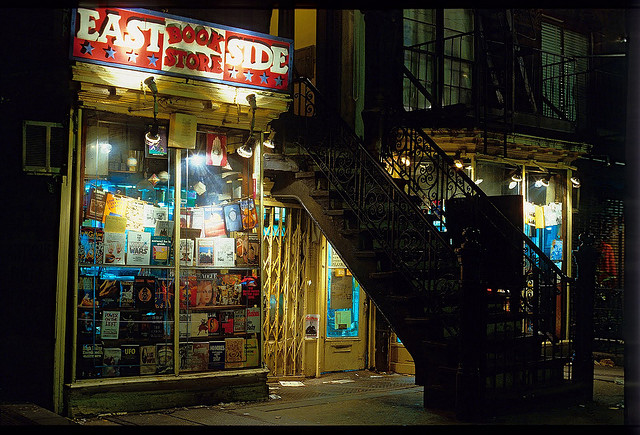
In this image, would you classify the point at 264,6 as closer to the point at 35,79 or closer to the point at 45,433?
the point at 35,79

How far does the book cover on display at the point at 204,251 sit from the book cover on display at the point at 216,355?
119 centimetres

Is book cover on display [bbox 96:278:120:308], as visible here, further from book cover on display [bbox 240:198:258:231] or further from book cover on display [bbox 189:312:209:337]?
book cover on display [bbox 240:198:258:231]

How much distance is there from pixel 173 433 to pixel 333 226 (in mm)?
4276

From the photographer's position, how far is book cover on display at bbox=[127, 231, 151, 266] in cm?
1059

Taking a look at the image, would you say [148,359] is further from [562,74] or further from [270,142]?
[562,74]

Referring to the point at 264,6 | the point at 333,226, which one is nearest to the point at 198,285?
the point at 333,226

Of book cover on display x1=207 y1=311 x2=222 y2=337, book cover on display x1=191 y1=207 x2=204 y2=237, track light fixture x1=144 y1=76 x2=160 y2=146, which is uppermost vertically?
track light fixture x1=144 y1=76 x2=160 y2=146

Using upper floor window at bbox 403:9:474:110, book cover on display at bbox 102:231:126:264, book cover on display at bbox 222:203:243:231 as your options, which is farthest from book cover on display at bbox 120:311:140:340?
upper floor window at bbox 403:9:474:110

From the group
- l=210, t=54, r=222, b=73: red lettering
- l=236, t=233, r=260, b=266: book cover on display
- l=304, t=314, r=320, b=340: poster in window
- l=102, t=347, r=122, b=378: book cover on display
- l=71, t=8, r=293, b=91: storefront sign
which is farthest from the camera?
l=304, t=314, r=320, b=340: poster in window

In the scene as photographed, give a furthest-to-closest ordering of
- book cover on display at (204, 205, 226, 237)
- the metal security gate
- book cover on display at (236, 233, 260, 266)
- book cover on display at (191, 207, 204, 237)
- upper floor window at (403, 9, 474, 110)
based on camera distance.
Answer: upper floor window at (403, 9, 474, 110) → the metal security gate → book cover on display at (236, 233, 260, 266) → book cover on display at (204, 205, 226, 237) → book cover on display at (191, 207, 204, 237)

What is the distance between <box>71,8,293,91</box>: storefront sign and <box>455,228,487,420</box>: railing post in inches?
153

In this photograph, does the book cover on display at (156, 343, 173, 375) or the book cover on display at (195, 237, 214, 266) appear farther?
the book cover on display at (195, 237, 214, 266)

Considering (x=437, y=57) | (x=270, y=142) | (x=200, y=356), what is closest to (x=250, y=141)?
(x=270, y=142)

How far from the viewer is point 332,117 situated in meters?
12.6
